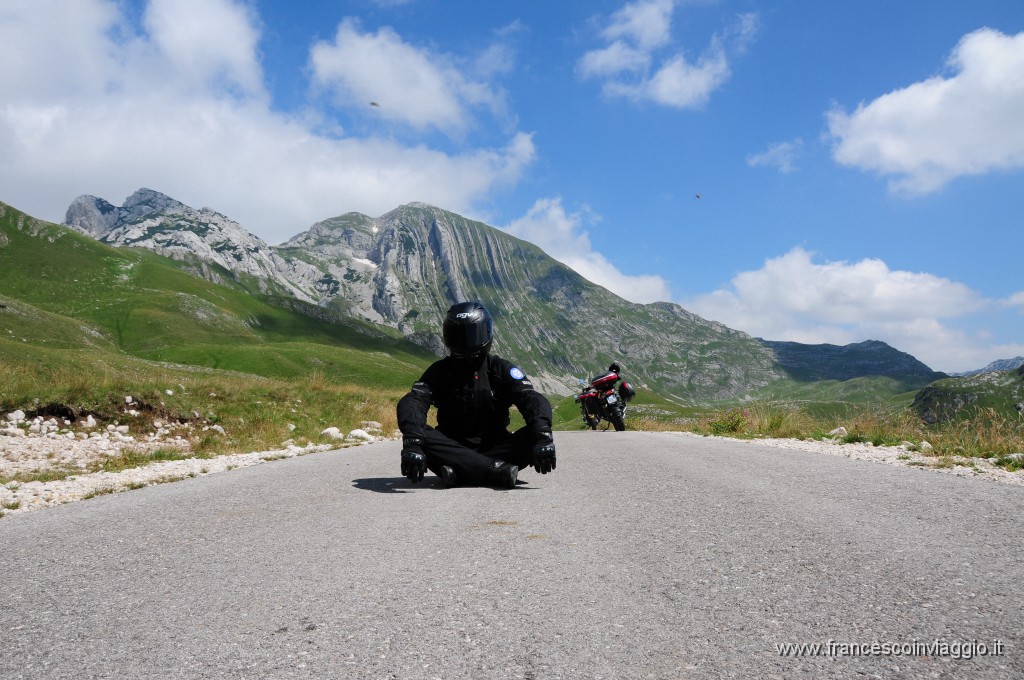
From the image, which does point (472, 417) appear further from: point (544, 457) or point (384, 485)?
point (384, 485)

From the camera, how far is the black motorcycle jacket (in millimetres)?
8719

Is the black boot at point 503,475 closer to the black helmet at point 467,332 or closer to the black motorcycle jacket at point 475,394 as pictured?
the black motorcycle jacket at point 475,394

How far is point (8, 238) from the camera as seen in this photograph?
159 meters

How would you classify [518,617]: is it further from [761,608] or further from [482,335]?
[482,335]

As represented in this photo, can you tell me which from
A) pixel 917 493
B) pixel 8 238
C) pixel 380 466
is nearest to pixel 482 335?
pixel 380 466

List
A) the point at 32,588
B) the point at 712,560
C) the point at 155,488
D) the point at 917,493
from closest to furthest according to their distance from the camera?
the point at 32,588 → the point at 712,560 → the point at 917,493 → the point at 155,488

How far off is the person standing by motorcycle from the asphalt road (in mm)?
1128

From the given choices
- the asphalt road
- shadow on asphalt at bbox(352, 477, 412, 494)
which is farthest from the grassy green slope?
the asphalt road

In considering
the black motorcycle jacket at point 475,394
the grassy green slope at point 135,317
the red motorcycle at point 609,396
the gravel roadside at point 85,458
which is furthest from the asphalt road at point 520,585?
the grassy green slope at point 135,317

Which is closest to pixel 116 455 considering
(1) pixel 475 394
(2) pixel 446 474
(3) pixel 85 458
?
(3) pixel 85 458

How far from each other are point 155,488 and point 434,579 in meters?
6.16

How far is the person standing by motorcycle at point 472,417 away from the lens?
8.05 m

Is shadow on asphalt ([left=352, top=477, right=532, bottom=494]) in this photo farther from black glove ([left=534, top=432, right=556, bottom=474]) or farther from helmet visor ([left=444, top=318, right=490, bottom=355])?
helmet visor ([left=444, top=318, right=490, bottom=355])

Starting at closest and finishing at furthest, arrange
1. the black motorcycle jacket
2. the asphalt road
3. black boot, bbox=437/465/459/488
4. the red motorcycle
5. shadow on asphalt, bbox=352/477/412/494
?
the asphalt road < shadow on asphalt, bbox=352/477/412/494 < black boot, bbox=437/465/459/488 < the black motorcycle jacket < the red motorcycle
